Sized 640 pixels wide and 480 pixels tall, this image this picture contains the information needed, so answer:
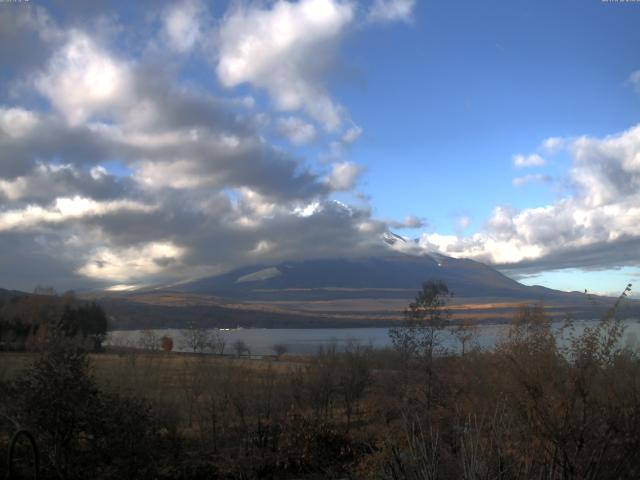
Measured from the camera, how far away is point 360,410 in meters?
26.5

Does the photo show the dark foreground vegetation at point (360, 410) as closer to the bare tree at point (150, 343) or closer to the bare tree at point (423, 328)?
the bare tree at point (423, 328)

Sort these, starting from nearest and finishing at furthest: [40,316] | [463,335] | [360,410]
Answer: [463,335], [360,410], [40,316]

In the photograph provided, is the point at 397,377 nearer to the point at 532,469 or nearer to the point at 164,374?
the point at 164,374

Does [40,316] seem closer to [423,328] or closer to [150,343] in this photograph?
[150,343]

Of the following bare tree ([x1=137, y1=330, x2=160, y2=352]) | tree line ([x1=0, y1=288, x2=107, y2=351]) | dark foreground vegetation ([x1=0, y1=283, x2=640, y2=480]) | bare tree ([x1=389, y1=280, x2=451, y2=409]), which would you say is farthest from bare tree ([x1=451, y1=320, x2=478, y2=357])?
tree line ([x1=0, y1=288, x2=107, y2=351])

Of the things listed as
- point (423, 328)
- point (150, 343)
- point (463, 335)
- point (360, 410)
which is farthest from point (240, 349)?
point (423, 328)

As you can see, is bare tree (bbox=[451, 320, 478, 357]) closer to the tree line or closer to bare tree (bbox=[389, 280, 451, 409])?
bare tree (bbox=[389, 280, 451, 409])

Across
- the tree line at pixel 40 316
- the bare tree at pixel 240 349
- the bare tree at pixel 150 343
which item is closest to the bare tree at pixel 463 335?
the bare tree at pixel 240 349

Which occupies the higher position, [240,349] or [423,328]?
[423,328]

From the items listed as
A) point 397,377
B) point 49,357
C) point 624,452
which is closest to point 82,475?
point 49,357

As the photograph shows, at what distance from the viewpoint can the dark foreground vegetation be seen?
299 inches

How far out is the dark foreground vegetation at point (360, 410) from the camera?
7602mm

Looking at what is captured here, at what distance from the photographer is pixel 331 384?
26.2 meters

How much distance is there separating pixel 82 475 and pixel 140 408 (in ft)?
6.05
